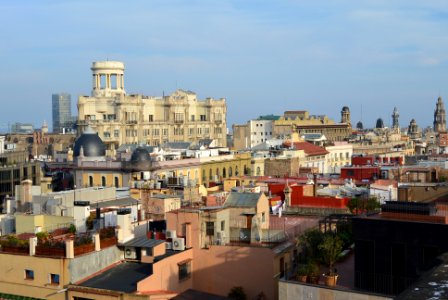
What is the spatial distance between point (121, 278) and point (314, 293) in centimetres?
734

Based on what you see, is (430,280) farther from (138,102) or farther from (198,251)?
(138,102)

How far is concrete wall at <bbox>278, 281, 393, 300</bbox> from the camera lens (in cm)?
1716

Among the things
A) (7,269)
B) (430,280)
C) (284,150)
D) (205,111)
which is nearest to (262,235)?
(7,269)

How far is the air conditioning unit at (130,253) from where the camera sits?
935 inches

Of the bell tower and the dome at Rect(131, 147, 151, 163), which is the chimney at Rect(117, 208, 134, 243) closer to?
the dome at Rect(131, 147, 151, 163)

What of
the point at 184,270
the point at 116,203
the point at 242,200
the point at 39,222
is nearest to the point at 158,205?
the point at 116,203

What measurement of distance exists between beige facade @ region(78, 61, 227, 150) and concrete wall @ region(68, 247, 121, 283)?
8238cm

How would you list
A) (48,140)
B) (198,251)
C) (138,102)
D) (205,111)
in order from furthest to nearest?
1. (48,140)
2. (205,111)
3. (138,102)
4. (198,251)

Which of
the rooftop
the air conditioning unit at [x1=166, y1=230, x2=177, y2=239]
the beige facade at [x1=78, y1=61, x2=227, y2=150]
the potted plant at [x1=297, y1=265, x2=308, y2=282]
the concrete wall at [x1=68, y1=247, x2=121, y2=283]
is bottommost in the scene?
the concrete wall at [x1=68, y1=247, x2=121, y2=283]

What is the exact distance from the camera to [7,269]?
23078mm

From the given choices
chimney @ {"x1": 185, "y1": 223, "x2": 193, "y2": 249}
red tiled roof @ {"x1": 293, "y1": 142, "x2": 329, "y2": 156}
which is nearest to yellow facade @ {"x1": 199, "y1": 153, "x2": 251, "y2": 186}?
red tiled roof @ {"x1": 293, "y1": 142, "x2": 329, "y2": 156}

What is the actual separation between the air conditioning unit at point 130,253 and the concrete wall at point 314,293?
24.2ft

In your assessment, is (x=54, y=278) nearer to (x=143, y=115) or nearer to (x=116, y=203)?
(x=116, y=203)

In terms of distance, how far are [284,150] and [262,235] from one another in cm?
5673
